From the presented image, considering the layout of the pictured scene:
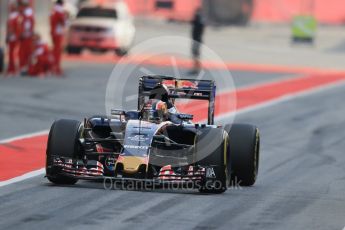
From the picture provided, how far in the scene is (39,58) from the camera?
3391cm

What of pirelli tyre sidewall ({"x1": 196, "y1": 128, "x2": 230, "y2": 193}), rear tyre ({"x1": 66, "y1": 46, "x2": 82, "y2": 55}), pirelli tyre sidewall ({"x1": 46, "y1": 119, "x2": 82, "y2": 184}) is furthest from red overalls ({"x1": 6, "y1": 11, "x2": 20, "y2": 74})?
pirelli tyre sidewall ({"x1": 196, "y1": 128, "x2": 230, "y2": 193})

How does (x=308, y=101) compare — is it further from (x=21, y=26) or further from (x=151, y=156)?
(x=151, y=156)


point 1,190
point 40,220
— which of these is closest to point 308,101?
point 1,190

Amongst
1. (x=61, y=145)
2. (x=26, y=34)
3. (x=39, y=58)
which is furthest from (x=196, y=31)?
(x=61, y=145)

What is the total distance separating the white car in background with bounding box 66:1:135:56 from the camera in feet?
141

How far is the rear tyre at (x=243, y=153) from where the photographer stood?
14.4 metres

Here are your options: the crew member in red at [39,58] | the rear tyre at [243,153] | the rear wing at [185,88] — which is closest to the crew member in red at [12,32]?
the crew member in red at [39,58]

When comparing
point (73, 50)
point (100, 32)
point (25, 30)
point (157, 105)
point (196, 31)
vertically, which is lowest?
point (73, 50)

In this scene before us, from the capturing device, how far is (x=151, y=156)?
13.5 m

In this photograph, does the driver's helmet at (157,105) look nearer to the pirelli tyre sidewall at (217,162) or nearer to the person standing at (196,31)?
the pirelli tyre sidewall at (217,162)

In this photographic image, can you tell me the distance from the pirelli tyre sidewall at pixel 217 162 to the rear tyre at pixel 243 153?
0.75 m

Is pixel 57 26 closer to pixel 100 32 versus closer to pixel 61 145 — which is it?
pixel 100 32

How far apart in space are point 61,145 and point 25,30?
20.1 meters

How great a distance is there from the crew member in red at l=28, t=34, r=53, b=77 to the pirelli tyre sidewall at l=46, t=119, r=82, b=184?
1995cm
